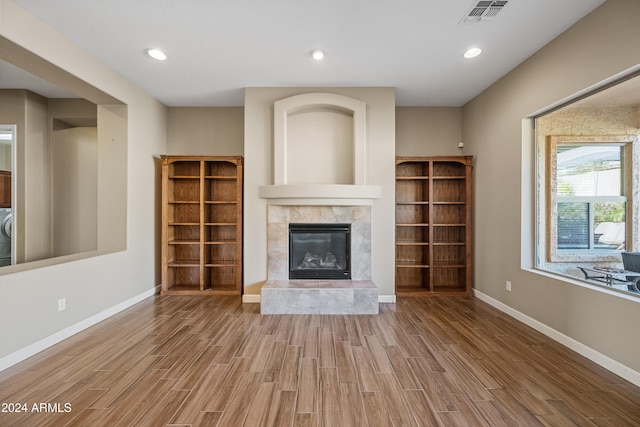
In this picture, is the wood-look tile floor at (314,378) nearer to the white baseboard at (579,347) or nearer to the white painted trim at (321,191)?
the white baseboard at (579,347)

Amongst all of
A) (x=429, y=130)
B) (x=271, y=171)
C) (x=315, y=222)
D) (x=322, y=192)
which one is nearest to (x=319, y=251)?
(x=315, y=222)

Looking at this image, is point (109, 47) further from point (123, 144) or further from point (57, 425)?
point (57, 425)

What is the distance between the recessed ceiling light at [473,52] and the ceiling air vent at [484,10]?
0.47 metres

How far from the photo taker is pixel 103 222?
361 centimetres

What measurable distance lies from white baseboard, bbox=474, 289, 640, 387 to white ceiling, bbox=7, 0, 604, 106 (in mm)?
2771

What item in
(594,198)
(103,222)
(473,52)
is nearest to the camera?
(594,198)

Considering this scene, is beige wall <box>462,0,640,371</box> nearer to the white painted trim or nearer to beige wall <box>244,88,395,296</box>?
beige wall <box>244,88,395,296</box>

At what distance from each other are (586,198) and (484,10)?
1901mm

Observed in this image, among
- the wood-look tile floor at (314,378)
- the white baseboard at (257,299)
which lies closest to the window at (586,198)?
the wood-look tile floor at (314,378)

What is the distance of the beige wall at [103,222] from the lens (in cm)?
230

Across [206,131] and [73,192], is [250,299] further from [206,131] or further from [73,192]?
[73,192]

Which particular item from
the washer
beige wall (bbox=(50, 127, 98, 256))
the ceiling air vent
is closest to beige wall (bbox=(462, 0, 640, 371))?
the ceiling air vent

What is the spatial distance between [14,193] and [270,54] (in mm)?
3906

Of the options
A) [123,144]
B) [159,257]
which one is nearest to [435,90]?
[123,144]
